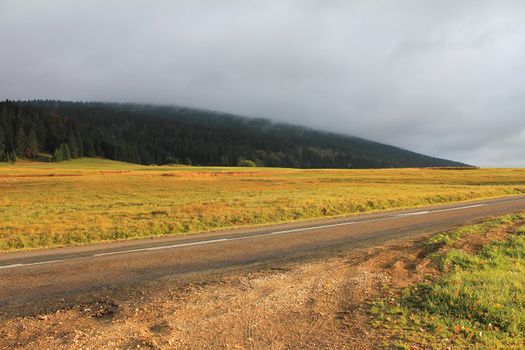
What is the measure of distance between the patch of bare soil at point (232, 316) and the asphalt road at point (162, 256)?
4.20 feet

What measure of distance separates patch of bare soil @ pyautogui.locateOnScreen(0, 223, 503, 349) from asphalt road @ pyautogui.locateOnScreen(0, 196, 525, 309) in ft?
4.20

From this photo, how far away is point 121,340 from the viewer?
604 cm

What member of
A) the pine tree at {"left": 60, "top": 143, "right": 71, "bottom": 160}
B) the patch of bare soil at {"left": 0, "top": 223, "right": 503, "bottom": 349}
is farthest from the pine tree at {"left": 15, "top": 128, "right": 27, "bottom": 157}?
the patch of bare soil at {"left": 0, "top": 223, "right": 503, "bottom": 349}

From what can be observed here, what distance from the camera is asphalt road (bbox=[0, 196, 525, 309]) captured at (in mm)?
9312

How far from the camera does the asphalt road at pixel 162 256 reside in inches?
367

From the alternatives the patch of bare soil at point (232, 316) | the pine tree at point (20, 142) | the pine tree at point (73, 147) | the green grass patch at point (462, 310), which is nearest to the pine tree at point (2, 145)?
the pine tree at point (20, 142)

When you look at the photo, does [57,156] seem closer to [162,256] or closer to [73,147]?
[73,147]

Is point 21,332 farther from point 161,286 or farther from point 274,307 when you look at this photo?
point 274,307

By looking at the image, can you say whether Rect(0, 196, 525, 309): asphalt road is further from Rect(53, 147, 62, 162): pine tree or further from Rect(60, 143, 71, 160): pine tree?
Rect(60, 143, 71, 160): pine tree

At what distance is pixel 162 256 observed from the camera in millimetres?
12578

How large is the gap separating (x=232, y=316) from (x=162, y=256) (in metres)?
6.13

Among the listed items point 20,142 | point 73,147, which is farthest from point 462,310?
point 73,147

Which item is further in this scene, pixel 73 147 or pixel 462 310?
pixel 73 147

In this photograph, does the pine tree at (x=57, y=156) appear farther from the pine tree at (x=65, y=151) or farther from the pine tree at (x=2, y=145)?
the pine tree at (x=2, y=145)
